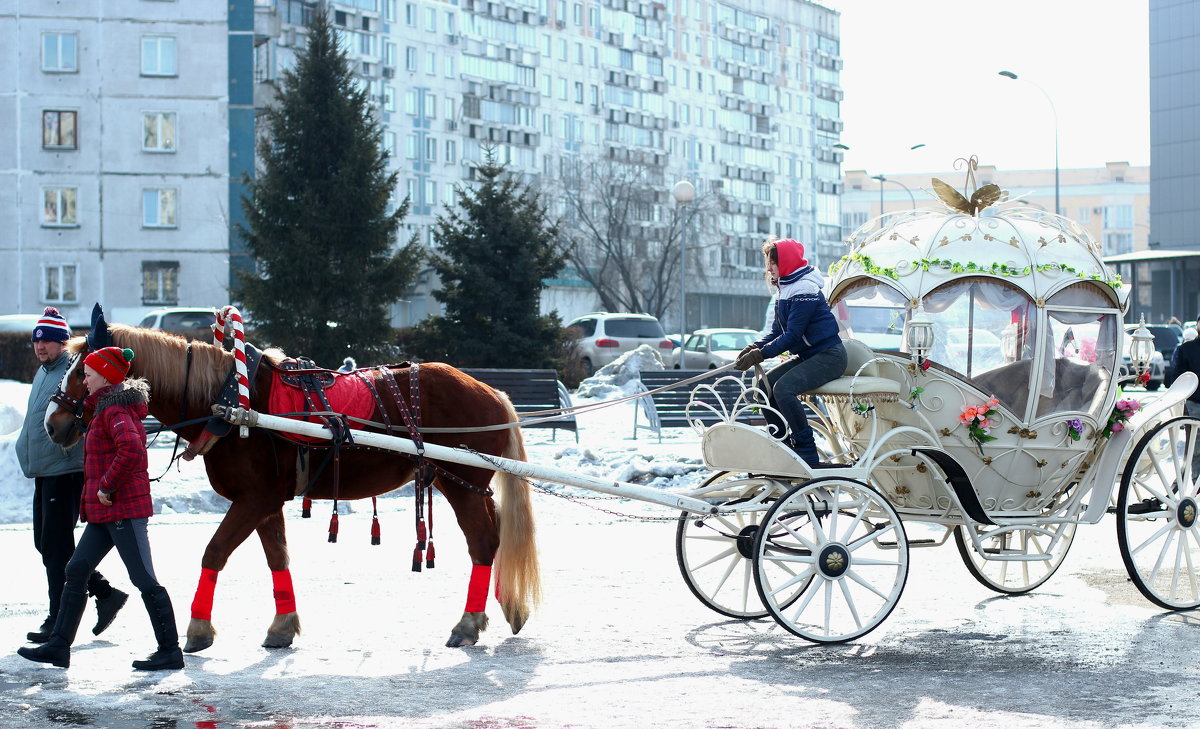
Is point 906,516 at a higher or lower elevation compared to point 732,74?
lower

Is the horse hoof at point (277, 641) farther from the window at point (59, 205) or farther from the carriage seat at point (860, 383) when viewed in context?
the window at point (59, 205)

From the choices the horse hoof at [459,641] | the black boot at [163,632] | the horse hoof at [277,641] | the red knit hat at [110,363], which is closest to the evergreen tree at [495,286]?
the horse hoof at [459,641]

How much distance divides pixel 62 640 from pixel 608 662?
283 centimetres

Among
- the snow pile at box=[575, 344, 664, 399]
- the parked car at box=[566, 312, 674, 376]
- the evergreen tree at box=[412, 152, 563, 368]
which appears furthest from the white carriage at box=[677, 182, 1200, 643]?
the parked car at box=[566, 312, 674, 376]

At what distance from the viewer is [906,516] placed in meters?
8.98

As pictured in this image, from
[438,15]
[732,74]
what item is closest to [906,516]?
[438,15]

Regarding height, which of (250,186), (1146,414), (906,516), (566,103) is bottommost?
(906,516)

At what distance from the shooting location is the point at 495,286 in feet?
94.2

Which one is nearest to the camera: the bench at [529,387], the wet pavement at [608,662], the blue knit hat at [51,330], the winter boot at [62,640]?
the wet pavement at [608,662]

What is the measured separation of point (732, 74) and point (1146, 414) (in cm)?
8932

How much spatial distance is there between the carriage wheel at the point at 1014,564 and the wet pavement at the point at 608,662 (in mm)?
129

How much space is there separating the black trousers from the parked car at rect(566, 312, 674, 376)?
92.5ft

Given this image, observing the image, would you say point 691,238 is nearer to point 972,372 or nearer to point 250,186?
point 250,186

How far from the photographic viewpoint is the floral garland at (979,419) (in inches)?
354
